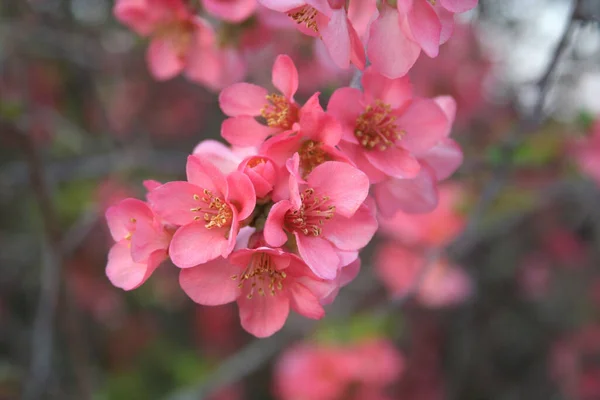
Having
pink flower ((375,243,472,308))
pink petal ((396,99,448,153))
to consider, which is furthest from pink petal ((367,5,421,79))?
pink flower ((375,243,472,308))

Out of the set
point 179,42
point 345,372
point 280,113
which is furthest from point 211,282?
point 345,372

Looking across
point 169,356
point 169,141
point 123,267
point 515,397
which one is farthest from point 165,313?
point 123,267

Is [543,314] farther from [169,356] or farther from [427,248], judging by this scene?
[169,356]

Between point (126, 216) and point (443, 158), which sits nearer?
point (126, 216)

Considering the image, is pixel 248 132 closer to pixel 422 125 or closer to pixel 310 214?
pixel 310 214

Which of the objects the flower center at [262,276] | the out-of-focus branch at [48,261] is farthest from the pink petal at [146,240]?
the out-of-focus branch at [48,261]
